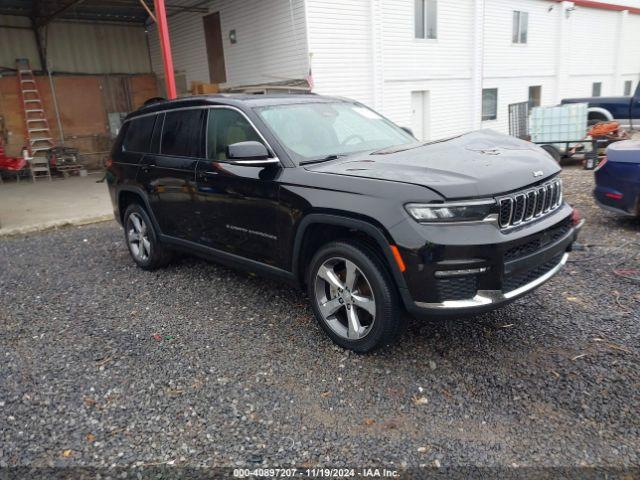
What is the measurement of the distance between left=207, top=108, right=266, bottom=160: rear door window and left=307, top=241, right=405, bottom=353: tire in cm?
123

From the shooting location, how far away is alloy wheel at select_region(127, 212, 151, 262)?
5445mm

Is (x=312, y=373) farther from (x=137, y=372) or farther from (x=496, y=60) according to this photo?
(x=496, y=60)

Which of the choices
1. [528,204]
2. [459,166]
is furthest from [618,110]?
[459,166]

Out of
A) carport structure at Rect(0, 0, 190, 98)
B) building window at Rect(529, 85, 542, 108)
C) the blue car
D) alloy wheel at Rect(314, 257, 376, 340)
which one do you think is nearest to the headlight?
alloy wheel at Rect(314, 257, 376, 340)

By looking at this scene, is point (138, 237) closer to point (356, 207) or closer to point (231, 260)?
point (231, 260)

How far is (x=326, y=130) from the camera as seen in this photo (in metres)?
4.10

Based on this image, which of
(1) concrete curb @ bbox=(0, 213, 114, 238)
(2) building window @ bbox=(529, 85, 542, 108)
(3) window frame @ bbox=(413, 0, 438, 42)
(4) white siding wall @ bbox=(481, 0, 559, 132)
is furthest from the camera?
(2) building window @ bbox=(529, 85, 542, 108)

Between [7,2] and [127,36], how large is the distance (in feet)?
12.6

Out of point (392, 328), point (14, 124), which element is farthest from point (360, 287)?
point (14, 124)

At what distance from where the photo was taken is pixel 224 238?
4266 mm

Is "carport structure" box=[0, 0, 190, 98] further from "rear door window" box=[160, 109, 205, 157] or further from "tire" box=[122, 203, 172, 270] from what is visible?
"rear door window" box=[160, 109, 205, 157]

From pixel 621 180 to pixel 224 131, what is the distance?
4.49 metres

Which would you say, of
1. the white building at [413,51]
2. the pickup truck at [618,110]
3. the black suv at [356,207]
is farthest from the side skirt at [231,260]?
the pickup truck at [618,110]

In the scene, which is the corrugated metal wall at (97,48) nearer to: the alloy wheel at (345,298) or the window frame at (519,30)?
the window frame at (519,30)
